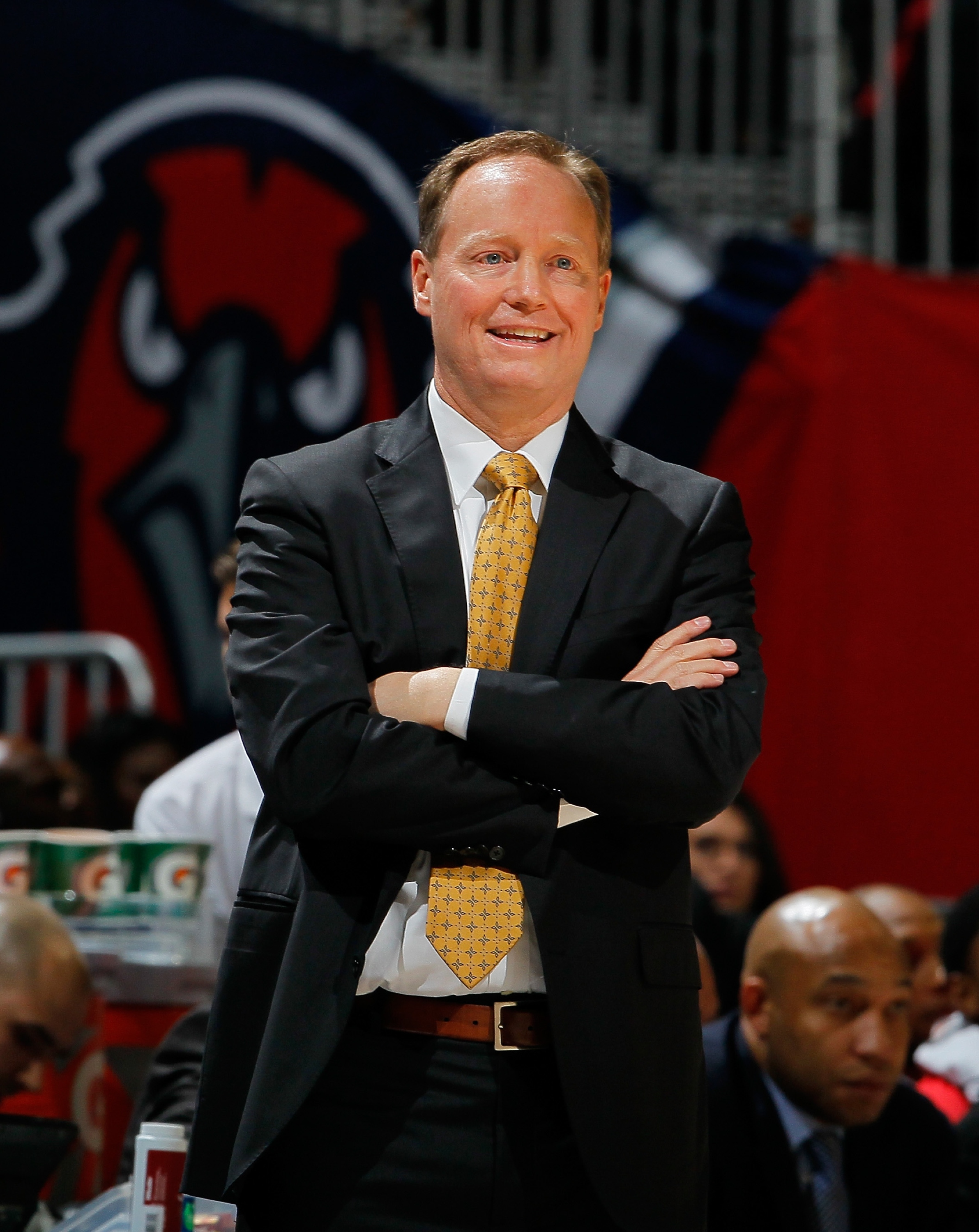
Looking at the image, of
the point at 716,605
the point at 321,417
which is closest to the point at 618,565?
the point at 716,605

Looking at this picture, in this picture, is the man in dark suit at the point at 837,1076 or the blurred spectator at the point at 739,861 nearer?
the man in dark suit at the point at 837,1076

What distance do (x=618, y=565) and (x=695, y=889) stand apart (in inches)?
95.9

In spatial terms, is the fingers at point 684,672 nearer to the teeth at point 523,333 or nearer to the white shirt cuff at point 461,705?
the white shirt cuff at point 461,705

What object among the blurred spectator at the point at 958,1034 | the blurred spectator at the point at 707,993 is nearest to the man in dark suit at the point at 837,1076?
the blurred spectator at the point at 707,993

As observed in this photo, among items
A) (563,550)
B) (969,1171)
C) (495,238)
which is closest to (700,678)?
(563,550)

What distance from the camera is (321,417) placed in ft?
18.7

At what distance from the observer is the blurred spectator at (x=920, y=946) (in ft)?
12.8

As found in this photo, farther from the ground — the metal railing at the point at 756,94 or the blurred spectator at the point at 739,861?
Answer: the metal railing at the point at 756,94

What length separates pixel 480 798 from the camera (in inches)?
67.0

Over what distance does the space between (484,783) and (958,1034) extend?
2555mm

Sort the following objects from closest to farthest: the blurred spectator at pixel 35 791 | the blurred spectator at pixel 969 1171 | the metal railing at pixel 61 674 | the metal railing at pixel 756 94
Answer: the blurred spectator at pixel 969 1171 → the blurred spectator at pixel 35 791 → the metal railing at pixel 61 674 → the metal railing at pixel 756 94

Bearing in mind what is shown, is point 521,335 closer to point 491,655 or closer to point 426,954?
point 491,655

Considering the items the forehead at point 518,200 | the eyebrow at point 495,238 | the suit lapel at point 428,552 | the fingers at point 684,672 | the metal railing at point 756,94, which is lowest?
the fingers at point 684,672

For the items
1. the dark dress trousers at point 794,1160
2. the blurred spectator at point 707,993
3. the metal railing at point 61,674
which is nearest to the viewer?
the dark dress trousers at point 794,1160
